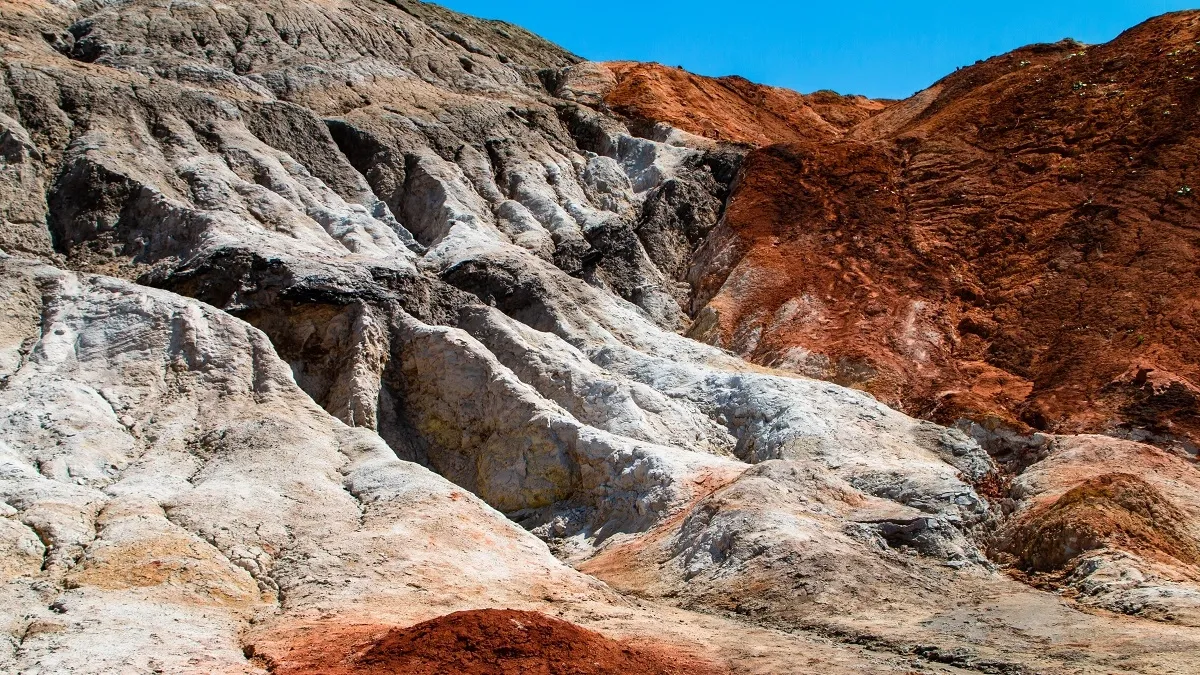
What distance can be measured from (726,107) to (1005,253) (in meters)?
21.8

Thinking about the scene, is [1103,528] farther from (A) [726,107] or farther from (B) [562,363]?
(A) [726,107]

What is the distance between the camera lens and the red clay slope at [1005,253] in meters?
32.0

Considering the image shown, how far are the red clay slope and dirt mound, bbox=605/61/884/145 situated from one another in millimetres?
6999

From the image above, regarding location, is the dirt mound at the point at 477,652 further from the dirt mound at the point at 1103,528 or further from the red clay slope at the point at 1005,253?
the red clay slope at the point at 1005,253

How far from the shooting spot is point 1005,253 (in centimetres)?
3859

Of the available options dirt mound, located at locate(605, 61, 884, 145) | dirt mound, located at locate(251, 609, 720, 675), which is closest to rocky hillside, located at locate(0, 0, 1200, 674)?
dirt mound, located at locate(251, 609, 720, 675)

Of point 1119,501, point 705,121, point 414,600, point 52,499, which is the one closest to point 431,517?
point 414,600

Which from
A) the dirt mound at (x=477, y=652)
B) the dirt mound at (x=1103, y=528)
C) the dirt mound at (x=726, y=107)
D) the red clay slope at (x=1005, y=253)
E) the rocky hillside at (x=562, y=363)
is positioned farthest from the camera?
the dirt mound at (x=726, y=107)

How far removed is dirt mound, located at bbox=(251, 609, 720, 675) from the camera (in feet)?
43.4

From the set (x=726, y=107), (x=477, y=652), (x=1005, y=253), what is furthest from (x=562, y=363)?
(x=726, y=107)

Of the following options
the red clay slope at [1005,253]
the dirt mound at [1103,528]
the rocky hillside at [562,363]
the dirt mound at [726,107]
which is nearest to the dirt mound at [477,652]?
the rocky hillside at [562,363]

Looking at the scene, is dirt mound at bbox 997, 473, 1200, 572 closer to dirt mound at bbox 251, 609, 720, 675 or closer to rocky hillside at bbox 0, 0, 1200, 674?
rocky hillside at bbox 0, 0, 1200, 674

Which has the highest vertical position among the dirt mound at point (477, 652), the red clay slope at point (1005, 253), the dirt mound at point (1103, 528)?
the red clay slope at point (1005, 253)

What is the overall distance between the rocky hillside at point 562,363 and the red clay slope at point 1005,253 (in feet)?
0.50
